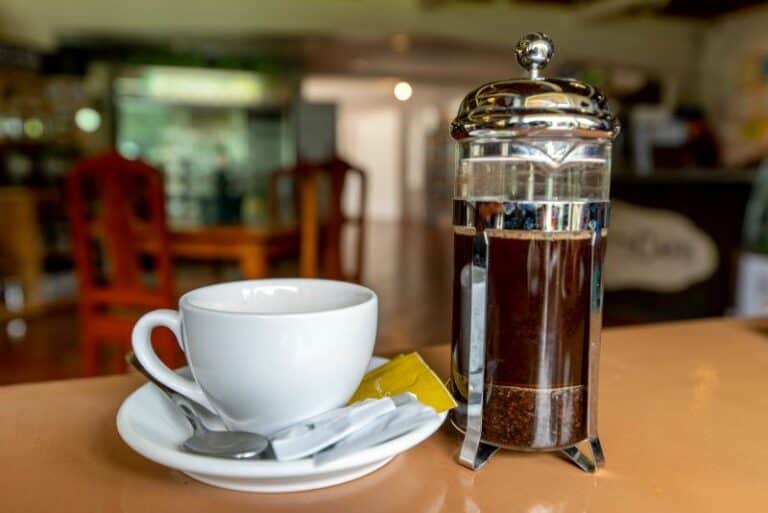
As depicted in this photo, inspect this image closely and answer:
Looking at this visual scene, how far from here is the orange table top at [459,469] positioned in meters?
0.35

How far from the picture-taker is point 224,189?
18.8ft

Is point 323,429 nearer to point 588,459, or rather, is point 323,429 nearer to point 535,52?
point 588,459

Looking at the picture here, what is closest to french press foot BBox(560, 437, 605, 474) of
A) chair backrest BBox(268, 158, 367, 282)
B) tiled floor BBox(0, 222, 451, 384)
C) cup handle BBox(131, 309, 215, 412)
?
cup handle BBox(131, 309, 215, 412)

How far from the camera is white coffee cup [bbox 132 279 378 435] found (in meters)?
0.37

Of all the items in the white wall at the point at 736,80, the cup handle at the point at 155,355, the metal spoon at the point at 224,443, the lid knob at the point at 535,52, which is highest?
the white wall at the point at 736,80

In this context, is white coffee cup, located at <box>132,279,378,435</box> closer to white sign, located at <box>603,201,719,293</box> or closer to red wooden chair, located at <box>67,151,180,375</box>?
red wooden chair, located at <box>67,151,180,375</box>

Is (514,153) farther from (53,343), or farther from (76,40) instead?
(76,40)

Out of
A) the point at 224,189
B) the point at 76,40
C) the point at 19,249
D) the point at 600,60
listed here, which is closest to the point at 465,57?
the point at 600,60

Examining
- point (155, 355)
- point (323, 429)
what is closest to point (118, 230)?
point (155, 355)

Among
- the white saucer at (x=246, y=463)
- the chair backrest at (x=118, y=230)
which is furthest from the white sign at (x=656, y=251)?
the white saucer at (x=246, y=463)

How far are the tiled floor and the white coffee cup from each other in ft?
1.90

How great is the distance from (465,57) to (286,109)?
172 cm

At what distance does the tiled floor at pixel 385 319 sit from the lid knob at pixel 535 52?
2.08ft

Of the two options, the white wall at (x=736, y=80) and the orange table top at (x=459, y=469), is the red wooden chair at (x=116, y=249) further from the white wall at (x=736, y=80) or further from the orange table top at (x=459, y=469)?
the white wall at (x=736, y=80)
